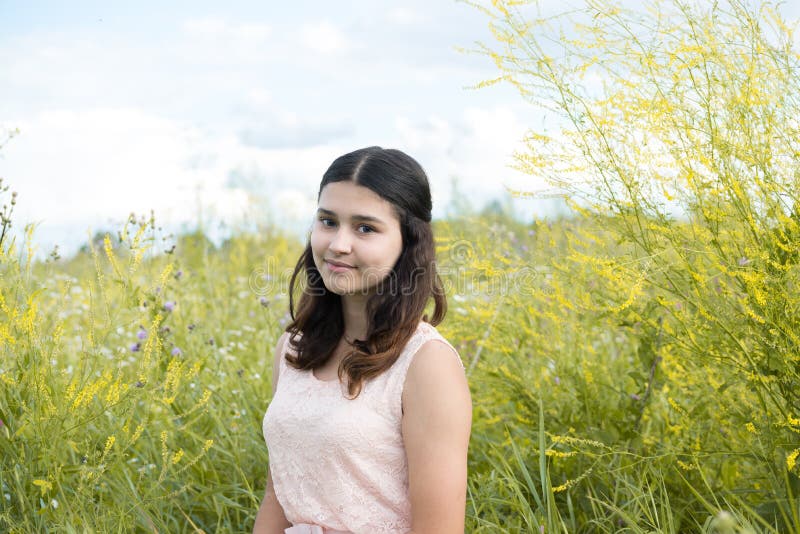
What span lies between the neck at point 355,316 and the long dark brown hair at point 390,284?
4 cm

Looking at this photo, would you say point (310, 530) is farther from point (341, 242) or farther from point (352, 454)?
point (341, 242)

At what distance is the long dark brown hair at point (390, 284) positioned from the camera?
1972 millimetres

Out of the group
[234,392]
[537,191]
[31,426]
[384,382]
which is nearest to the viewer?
[384,382]

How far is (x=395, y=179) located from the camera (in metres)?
2.02

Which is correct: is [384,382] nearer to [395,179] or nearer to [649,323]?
[395,179]

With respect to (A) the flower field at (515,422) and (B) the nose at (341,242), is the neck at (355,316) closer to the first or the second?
(B) the nose at (341,242)

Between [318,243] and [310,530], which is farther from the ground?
[318,243]

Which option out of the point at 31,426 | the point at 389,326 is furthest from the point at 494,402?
the point at 31,426

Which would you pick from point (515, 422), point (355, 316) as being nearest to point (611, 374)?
point (515, 422)

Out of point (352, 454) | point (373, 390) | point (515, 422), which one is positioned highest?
point (373, 390)

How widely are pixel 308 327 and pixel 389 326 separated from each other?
34 centimetres

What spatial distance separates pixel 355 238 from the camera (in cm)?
198

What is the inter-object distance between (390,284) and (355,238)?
0.55 feet

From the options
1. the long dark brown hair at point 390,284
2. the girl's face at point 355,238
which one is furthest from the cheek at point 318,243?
the long dark brown hair at point 390,284
